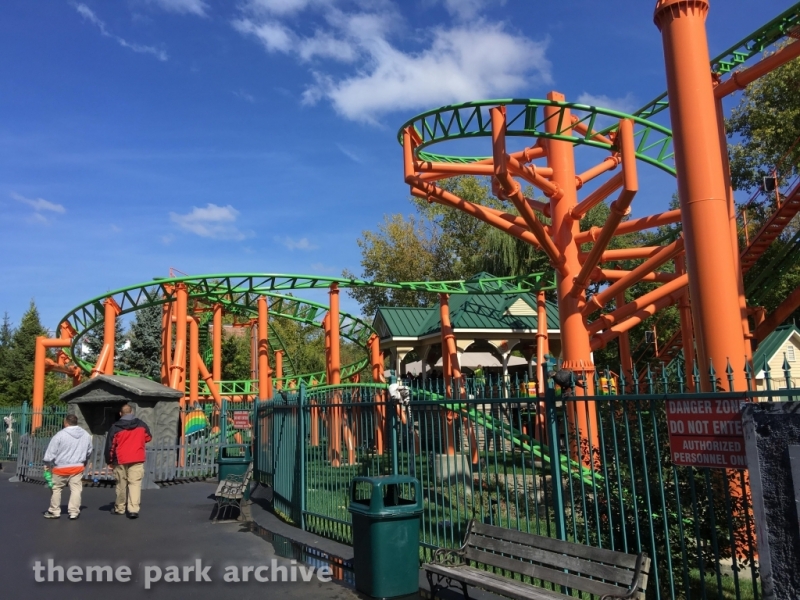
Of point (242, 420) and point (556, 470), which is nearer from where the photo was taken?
point (556, 470)

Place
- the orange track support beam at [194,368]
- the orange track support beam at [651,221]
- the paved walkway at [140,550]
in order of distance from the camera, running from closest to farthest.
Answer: the paved walkway at [140,550] → the orange track support beam at [651,221] → the orange track support beam at [194,368]

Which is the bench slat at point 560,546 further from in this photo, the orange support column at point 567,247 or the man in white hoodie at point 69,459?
the orange support column at point 567,247

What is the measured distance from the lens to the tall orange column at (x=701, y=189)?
9148 millimetres

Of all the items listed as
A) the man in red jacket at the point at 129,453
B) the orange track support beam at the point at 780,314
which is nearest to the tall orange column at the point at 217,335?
the man in red jacket at the point at 129,453

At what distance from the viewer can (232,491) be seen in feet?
35.2

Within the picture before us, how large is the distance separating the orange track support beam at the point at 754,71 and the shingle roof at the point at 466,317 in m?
15.1

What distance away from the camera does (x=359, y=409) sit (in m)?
8.55

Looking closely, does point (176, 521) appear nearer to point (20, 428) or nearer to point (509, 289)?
point (20, 428)

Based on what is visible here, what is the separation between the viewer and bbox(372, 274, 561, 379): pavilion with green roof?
86.3ft

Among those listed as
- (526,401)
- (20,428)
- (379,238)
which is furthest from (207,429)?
(379,238)

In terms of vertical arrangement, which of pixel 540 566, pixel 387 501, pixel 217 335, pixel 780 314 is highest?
pixel 217 335

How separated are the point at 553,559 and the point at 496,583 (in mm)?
504

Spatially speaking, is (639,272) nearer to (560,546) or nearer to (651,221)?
(651,221)

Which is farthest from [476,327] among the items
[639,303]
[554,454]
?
[554,454]
